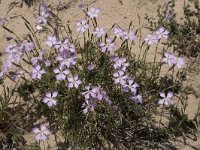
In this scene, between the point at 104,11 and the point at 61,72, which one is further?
the point at 104,11

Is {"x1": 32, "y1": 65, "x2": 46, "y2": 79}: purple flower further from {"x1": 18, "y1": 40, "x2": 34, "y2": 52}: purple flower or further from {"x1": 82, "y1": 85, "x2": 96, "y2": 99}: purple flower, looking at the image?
{"x1": 82, "y1": 85, "x2": 96, "y2": 99}: purple flower

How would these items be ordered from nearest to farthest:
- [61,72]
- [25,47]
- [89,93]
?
[89,93]
[61,72]
[25,47]

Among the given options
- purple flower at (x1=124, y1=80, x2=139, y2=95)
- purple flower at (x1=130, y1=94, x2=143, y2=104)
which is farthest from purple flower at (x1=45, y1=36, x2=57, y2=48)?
purple flower at (x1=130, y1=94, x2=143, y2=104)

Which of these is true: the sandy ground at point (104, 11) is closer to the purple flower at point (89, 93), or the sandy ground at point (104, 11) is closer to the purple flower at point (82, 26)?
the purple flower at point (82, 26)

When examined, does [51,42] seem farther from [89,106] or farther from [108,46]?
[89,106]

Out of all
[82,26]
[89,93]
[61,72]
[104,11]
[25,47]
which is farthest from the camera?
[104,11]

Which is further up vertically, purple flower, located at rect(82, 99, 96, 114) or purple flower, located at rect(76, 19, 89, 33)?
purple flower, located at rect(76, 19, 89, 33)

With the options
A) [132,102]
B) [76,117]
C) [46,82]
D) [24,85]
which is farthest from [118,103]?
[24,85]

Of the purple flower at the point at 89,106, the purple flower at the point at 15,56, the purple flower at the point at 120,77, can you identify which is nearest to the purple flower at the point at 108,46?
the purple flower at the point at 120,77

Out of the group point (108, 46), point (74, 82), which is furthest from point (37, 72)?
point (108, 46)

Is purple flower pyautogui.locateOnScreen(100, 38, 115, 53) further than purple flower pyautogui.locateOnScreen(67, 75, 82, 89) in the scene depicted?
Yes

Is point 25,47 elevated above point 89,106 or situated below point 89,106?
above

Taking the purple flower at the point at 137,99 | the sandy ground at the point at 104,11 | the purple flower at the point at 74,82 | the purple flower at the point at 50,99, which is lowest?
the purple flower at the point at 50,99
